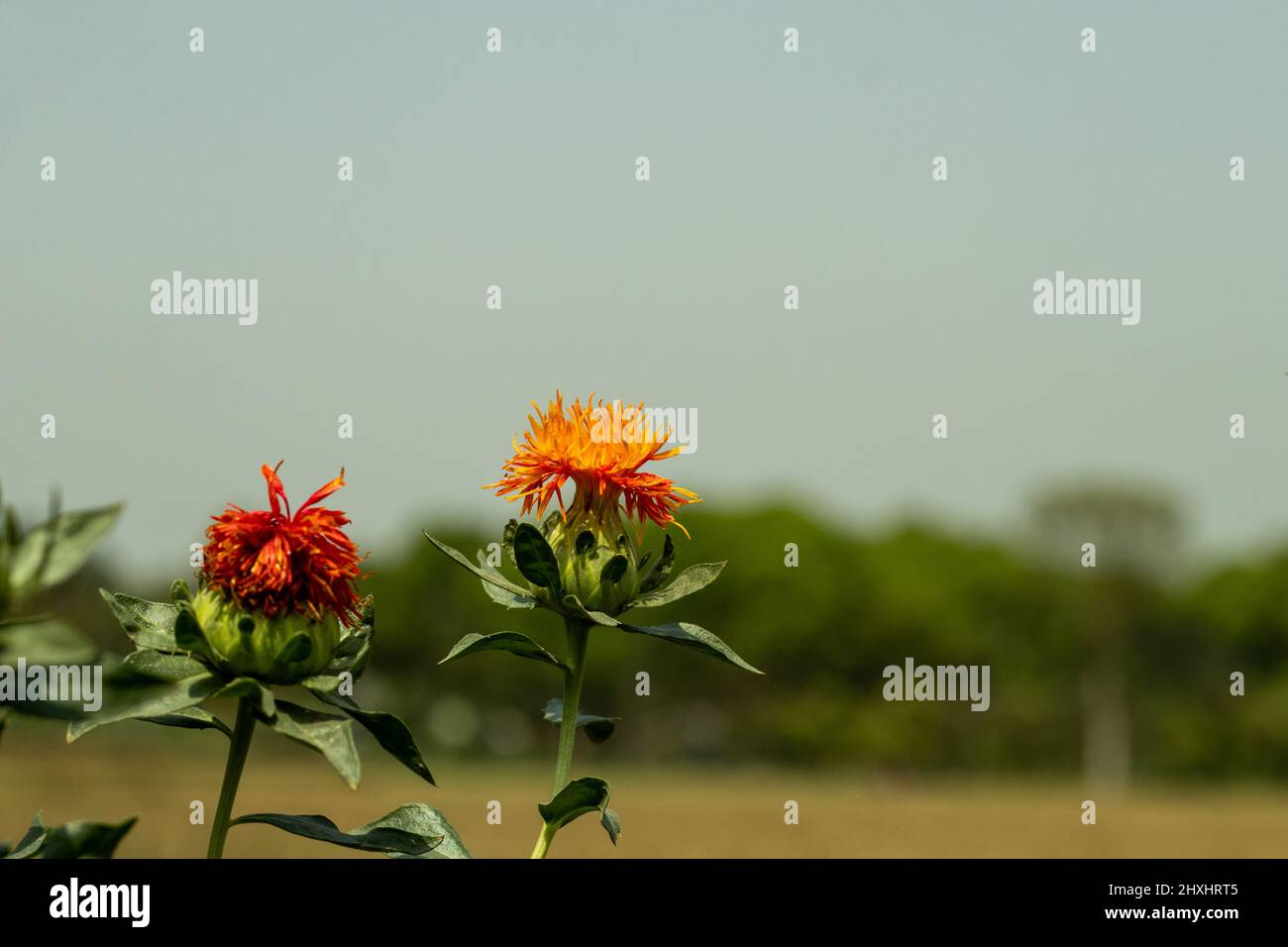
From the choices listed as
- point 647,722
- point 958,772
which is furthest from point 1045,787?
point 647,722

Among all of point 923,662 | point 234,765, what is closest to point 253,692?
point 234,765

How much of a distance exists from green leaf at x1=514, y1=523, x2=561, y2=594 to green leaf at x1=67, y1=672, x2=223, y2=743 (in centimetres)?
81

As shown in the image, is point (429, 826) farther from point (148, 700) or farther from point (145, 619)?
point (145, 619)

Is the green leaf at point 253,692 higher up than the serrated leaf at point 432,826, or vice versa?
the green leaf at point 253,692

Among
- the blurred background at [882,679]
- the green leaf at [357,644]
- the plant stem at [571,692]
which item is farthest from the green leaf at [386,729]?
the blurred background at [882,679]

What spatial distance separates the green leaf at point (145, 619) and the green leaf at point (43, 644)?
1.06 meters

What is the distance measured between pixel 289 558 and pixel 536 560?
62 cm

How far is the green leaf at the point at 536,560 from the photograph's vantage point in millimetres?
3594

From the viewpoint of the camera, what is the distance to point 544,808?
3.38 metres

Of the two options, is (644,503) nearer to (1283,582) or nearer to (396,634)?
(396,634)

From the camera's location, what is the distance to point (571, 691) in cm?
362

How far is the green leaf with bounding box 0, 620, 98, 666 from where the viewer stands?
2.10 meters

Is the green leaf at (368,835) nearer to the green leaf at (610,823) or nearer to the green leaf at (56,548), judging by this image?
the green leaf at (610,823)
